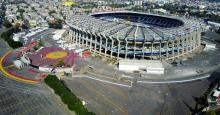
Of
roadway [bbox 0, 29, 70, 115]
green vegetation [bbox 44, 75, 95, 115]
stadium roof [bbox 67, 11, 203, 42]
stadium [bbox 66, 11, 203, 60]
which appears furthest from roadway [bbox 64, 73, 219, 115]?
stadium roof [bbox 67, 11, 203, 42]

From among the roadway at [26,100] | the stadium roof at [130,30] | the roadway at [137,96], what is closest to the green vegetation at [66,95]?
the roadway at [26,100]

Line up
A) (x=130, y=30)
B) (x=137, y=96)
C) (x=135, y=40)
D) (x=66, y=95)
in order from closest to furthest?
(x=66, y=95), (x=137, y=96), (x=135, y=40), (x=130, y=30)

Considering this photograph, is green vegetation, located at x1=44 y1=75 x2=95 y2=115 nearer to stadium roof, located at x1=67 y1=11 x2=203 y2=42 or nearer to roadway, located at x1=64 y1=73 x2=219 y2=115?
roadway, located at x1=64 y1=73 x2=219 y2=115

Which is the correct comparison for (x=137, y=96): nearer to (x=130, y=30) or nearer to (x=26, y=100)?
(x=26, y=100)

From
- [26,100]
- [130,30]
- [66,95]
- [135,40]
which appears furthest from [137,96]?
[130,30]

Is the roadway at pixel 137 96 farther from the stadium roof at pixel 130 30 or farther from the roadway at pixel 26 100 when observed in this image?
the stadium roof at pixel 130 30

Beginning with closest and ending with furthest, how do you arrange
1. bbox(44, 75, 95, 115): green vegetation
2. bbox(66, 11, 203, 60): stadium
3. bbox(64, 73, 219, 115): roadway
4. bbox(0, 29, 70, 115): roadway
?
bbox(44, 75, 95, 115): green vegetation, bbox(0, 29, 70, 115): roadway, bbox(64, 73, 219, 115): roadway, bbox(66, 11, 203, 60): stadium

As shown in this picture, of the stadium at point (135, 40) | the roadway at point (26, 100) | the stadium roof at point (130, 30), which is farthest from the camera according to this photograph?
the stadium at point (135, 40)

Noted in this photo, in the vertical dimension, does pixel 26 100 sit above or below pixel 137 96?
above
